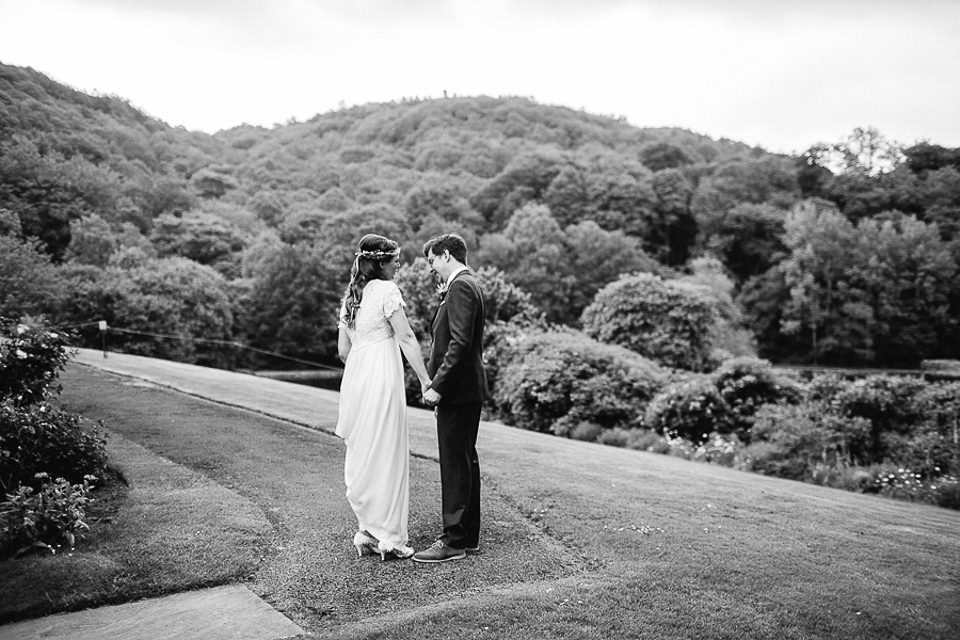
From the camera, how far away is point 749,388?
16.0 metres

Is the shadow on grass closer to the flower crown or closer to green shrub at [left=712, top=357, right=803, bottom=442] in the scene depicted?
the flower crown

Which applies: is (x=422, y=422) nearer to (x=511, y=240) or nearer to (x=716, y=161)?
(x=511, y=240)

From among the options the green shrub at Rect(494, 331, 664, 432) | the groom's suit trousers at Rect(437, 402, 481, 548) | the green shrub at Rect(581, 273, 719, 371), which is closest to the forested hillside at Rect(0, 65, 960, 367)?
the green shrub at Rect(581, 273, 719, 371)

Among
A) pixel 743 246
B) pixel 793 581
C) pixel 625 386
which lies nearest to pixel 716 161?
pixel 743 246

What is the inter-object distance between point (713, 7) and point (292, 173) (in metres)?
53.8

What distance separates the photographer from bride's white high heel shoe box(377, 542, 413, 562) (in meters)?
5.29

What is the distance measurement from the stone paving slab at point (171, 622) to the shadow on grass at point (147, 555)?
0.45 feet

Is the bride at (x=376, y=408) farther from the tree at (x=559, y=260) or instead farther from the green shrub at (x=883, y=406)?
the tree at (x=559, y=260)

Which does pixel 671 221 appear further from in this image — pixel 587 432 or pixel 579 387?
pixel 587 432

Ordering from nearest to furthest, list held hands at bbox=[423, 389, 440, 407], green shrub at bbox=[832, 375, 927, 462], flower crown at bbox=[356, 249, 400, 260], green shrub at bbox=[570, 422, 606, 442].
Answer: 1. held hands at bbox=[423, 389, 440, 407]
2. flower crown at bbox=[356, 249, 400, 260]
3. green shrub at bbox=[832, 375, 927, 462]
4. green shrub at bbox=[570, 422, 606, 442]

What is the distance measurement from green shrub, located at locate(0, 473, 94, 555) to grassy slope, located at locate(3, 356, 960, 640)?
159cm

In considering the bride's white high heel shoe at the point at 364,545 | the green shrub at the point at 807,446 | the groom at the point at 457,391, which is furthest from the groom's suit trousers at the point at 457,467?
the green shrub at the point at 807,446

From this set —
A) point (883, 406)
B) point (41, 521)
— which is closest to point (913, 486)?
point (883, 406)

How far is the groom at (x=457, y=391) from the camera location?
5.26 meters
